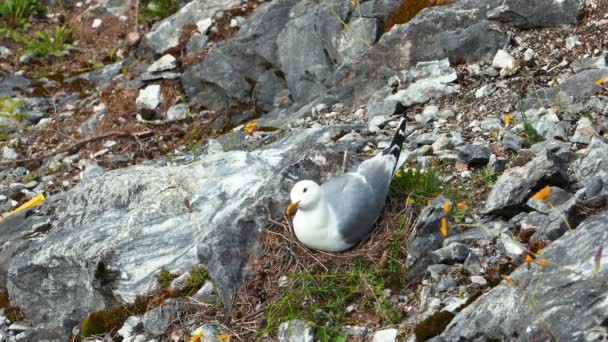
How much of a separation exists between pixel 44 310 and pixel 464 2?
183 inches

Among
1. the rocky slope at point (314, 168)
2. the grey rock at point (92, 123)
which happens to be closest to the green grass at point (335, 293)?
the rocky slope at point (314, 168)

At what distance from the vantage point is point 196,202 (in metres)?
6.65

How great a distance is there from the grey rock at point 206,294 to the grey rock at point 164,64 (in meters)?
4.97

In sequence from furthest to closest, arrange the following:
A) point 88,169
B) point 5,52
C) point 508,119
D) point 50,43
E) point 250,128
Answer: point 5,52, point 50,43, point 88,169, point 250,128, point 508,119

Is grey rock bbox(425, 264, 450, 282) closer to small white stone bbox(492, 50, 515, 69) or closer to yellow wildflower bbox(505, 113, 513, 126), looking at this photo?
yellow wildflower bbox(505, 113, 513, 126)

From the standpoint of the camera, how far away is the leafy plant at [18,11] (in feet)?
41.0

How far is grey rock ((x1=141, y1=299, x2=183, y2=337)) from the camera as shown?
5793mm

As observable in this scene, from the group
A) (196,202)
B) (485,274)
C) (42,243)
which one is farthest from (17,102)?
(485,274)

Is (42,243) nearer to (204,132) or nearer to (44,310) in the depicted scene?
(44,310)

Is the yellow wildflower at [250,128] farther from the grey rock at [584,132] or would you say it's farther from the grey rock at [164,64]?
the grey rock at [584,132]

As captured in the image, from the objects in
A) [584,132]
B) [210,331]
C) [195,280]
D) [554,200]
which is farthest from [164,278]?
[584,132]

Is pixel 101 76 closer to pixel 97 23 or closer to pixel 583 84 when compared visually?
pixel 97 23

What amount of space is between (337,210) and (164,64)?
5.56m

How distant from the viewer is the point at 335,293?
5.30m
